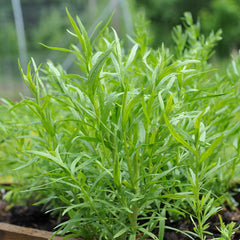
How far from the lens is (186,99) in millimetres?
574

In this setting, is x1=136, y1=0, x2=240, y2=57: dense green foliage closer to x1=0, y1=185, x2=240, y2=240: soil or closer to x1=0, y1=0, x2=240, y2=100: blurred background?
x1=0, y1=0, x2=240, y2=100: blurred background

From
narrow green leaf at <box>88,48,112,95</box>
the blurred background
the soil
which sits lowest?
the soil

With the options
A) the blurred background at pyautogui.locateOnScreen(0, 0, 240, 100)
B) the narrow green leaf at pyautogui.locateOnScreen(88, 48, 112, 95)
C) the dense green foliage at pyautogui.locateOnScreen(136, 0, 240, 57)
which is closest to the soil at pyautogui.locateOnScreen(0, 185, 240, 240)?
the narrow green leaf at pyautogui.locateOnScreen(88, 48, 112, 95)

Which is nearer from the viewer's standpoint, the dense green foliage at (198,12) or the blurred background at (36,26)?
the blurred background at (36,26)

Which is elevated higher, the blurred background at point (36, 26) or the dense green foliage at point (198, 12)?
the dense green foliage at point (198, 12)

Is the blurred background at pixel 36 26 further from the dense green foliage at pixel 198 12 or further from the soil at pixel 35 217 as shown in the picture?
the dense green foliage at pixel 198 12

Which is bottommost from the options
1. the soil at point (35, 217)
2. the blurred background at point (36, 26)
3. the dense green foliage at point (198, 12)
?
the soil at point (35, 217)

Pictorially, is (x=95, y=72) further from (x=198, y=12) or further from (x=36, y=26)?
(x=198, y=12)

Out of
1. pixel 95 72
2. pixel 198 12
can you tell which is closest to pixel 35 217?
pixel 95 72

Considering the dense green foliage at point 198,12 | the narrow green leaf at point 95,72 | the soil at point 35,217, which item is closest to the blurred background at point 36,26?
the soil at point 35,217

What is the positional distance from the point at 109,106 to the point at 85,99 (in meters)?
0.09

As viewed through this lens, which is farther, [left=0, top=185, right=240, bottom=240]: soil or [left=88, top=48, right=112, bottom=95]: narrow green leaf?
[left=0, top=185, right=240, bottom=240]: soil

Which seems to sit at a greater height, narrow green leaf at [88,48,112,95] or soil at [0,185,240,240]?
narrow green leaf at [88,48,112,95]

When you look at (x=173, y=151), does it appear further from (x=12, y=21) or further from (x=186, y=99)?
(x=12, y=21)
